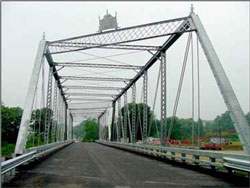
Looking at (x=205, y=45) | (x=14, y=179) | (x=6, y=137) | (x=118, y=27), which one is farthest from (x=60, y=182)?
(x=6, y=137)

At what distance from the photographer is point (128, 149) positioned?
25.3m

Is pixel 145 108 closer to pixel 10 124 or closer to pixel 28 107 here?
pixel 28 107

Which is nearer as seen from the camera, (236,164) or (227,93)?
(236,164)

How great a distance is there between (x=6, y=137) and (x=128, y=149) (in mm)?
34957

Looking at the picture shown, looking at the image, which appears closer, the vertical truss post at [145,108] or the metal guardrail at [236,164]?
the metal guardrail at [236,164]

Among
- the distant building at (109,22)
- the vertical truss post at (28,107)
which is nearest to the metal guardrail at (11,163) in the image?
the vertical truss post at (28,107)

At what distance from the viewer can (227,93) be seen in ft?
35.5

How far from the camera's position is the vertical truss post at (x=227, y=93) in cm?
977

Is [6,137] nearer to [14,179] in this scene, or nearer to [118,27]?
[118,27]

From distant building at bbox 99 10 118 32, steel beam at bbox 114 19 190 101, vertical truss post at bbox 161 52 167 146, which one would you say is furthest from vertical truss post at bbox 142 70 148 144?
Answer: distant building at bbox 99 10 118 32

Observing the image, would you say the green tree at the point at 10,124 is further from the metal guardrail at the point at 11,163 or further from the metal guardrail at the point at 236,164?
the metal guardrail at the point at 236,164

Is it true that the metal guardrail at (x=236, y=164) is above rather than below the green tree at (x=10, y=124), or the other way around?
below

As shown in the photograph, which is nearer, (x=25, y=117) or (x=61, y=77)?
(x=25, y=117)

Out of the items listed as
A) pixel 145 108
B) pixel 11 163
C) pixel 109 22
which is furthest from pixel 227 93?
pixel 145 108
